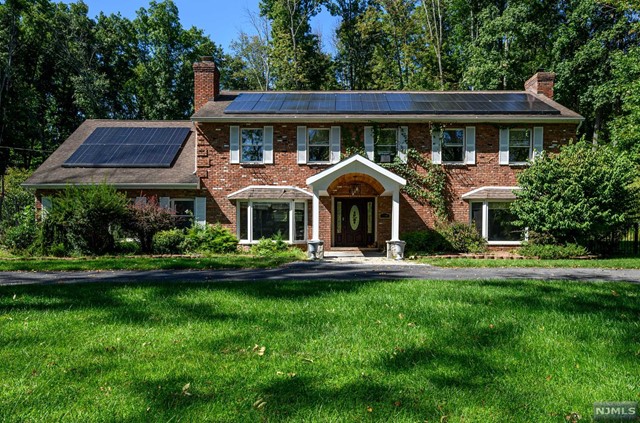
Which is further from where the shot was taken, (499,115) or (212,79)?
(212,79)

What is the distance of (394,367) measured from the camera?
360 cm

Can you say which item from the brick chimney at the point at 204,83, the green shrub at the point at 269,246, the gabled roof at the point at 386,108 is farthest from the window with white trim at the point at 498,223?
the brick chimney at the point at 204,83

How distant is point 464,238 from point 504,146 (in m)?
4.52

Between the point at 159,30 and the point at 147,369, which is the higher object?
the point at 159,30

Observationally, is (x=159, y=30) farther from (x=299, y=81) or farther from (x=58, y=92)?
(x=299, y=81)

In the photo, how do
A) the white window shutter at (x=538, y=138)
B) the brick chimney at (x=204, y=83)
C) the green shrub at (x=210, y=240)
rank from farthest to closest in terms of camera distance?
the brick chimney at (x=204, y=83) < the white window shutter at (x=538, y=138) < the green shrub at (x=210, y=240)

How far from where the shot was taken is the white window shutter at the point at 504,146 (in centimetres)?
1709

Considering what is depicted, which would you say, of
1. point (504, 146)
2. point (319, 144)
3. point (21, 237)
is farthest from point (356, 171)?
point (21, 237)

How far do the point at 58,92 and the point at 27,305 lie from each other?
38.2 m

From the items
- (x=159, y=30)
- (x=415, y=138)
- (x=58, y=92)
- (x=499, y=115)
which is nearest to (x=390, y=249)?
(x=415, y=138)

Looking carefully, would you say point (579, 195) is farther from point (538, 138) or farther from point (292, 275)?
point (292, 275)

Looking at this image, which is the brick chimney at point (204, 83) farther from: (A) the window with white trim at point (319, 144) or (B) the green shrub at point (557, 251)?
(B) the green shrub at point (557, 251)

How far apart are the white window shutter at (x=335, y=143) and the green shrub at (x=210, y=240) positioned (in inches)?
214

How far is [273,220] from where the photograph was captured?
1706 cm
